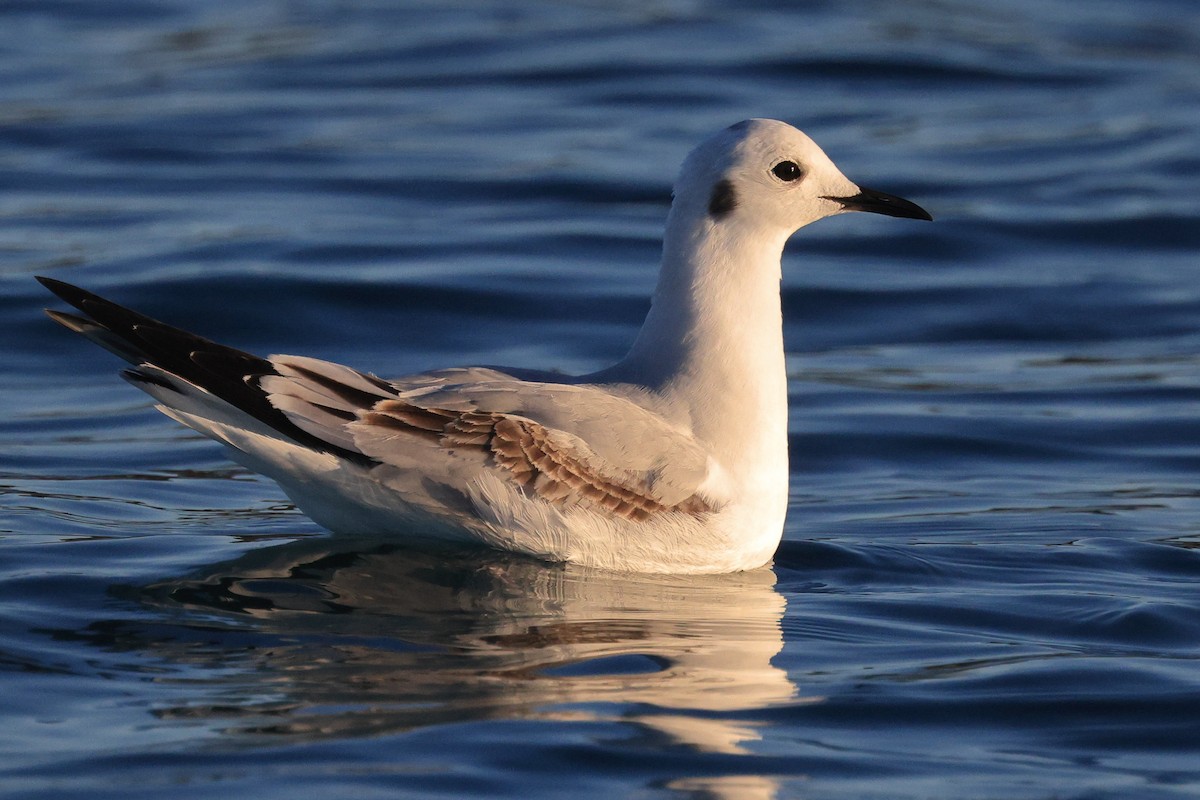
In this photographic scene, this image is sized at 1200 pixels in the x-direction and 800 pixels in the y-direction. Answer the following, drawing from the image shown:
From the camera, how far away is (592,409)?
22.2 feet

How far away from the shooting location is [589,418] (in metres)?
6.75

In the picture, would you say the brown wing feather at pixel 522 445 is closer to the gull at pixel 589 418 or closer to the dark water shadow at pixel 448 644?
the gull at pixel 589 418

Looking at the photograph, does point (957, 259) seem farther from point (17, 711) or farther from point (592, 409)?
point (17, 711)

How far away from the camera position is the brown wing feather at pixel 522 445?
21.8 feet

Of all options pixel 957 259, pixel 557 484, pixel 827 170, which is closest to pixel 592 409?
pixel 557 484

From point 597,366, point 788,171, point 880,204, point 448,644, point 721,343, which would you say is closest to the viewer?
point 448,644

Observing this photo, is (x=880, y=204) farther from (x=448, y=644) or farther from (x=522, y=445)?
(x=448, y=644)

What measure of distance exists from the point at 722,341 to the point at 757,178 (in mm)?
619

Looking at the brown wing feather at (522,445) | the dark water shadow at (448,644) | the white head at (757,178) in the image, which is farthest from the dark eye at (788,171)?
the dark water shadow at (448,644)

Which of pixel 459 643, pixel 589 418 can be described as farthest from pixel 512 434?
pixel 459 643

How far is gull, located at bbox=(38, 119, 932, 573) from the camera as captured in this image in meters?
6.59

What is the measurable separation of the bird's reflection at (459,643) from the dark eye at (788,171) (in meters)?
1.48

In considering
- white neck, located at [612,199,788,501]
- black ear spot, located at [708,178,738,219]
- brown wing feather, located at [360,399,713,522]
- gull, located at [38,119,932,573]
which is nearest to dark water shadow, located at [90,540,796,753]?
gull, located at [38,119,932,573]

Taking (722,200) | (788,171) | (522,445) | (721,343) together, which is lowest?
(522,445)
